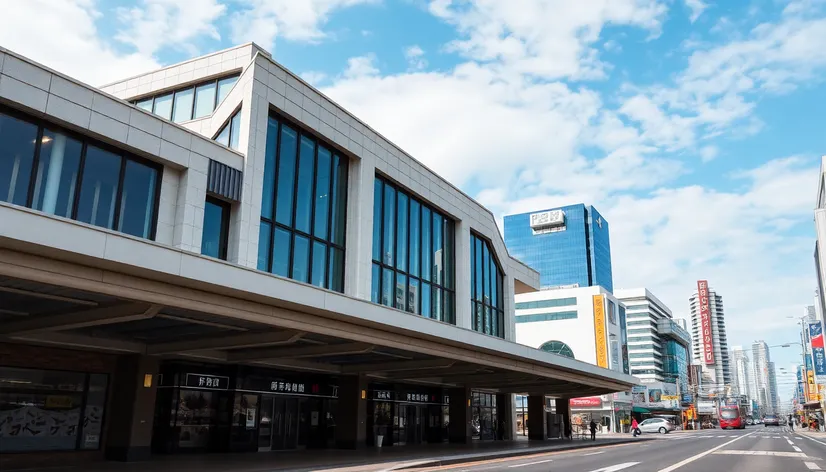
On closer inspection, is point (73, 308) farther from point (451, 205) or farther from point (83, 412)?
point (451, 205)

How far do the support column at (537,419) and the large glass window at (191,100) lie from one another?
2850cm

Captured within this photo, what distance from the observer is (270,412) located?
1018 inches

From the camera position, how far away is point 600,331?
99938mm

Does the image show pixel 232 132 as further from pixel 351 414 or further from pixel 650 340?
pixel 650 340

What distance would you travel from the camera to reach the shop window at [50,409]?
17859 mm

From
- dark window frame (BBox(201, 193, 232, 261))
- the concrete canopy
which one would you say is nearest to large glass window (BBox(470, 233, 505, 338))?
the concrete canopy

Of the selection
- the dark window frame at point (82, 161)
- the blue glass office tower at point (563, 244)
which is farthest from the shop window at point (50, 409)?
the blue glass office tower at point (563, 244)

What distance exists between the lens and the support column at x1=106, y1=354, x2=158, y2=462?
64.2ft

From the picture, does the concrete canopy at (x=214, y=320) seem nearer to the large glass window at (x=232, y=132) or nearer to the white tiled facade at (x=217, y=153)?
the white tiled facade at (x=217, y=153)

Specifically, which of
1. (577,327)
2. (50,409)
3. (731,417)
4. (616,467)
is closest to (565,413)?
(616,467)

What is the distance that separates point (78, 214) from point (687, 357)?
18221cm

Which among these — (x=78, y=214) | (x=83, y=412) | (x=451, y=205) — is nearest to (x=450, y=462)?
(x=83, y=412)

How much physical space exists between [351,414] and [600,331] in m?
79.2

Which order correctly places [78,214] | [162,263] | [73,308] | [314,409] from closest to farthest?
[162,263] < [73,308] < [78,214] < [314,409]
